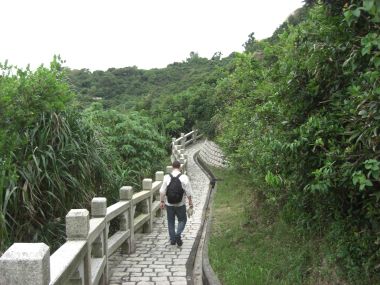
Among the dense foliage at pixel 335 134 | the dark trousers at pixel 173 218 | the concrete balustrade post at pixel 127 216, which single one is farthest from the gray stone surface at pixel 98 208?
the dark trousers at pixel 173 218

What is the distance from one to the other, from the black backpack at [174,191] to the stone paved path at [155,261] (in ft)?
3.00

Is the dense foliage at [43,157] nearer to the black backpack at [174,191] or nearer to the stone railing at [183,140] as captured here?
the black backpack at [174,191]

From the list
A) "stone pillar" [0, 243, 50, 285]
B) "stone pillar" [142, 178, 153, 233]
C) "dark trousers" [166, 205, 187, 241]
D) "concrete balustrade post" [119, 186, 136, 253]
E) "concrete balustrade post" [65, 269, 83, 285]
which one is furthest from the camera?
"stone pillar" [142, 178, 153, 233]

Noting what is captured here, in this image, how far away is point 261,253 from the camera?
6.82m

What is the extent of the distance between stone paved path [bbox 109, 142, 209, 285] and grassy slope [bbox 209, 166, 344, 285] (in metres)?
0.57

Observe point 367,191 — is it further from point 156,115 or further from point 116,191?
point 156,115

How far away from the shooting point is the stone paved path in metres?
6.64

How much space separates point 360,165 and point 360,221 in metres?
1.10

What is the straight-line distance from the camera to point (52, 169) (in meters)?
6.21

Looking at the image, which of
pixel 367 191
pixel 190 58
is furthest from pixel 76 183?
pixel 190 58

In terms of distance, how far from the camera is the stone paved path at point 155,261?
21.8 feet

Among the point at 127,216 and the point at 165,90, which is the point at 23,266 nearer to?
the point at 127,216

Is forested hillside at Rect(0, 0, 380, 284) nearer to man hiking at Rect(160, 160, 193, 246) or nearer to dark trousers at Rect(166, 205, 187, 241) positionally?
man hiking at Rect(160, 160, 193, 246)

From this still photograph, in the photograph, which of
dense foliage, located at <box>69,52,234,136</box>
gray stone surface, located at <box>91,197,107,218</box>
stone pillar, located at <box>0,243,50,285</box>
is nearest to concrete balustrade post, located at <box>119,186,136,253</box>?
gray stone surface, located at <box>91,197,107,218</box>
